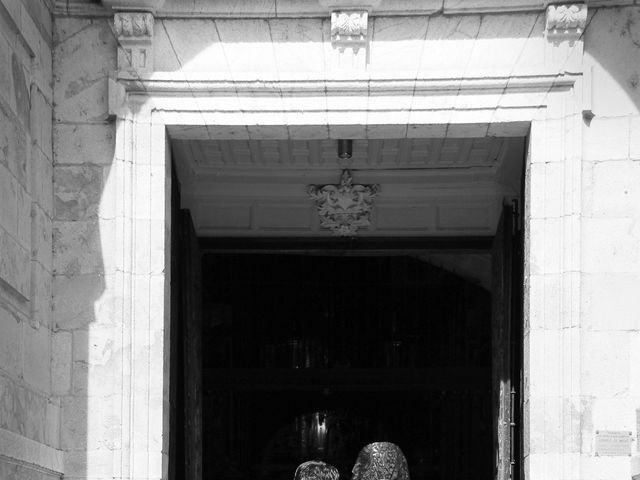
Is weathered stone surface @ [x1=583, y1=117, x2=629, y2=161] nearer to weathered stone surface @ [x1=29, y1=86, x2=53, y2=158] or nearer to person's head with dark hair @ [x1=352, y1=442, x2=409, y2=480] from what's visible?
person's head with dark hair @ [x1=352, y1=442, x2=409, y2=480]

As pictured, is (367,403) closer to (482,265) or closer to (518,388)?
(482,265)

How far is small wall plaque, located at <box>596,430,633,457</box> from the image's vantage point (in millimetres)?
9852

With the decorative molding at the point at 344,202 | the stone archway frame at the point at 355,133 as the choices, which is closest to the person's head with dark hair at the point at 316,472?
the stone archway frame at the point at 355,133

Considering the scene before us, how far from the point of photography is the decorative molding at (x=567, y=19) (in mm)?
10156

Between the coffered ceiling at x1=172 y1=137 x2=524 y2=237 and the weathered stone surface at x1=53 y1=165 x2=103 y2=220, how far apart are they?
2512 millimetres

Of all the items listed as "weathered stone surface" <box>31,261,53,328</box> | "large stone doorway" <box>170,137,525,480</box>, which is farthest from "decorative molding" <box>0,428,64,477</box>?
"large stone doorway" <box>170,137,525,480</box>

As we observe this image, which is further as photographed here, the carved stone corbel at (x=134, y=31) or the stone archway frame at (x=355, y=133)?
the carved stone corbel at (x=134, y=31)

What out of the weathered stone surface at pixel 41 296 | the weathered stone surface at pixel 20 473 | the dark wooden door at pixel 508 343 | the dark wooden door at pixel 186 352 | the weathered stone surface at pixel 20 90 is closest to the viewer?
the weathered stone surface at pixel 20 473

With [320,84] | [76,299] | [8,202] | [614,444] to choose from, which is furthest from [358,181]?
[8,202]

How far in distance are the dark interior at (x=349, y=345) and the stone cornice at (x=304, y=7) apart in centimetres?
678

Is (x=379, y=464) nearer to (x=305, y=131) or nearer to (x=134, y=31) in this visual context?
(x=305, y=131)

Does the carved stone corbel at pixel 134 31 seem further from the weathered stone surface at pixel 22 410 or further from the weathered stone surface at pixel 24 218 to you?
the weathered stone surface at pixel 22 410

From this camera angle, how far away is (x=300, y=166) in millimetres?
13648

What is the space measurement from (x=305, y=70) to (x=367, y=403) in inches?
334
